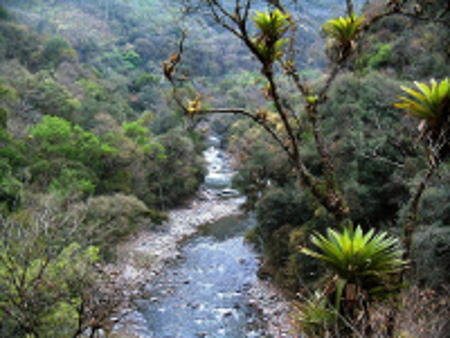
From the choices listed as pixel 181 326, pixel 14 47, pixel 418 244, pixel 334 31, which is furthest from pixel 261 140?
pixel 14 47

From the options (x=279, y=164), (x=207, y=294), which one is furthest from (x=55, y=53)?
(x=207, y=294)

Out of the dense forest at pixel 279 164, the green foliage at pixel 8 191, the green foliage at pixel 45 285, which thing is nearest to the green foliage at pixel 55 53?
the dense forest at pixel 279 164

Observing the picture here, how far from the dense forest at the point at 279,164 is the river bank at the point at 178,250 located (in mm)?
649

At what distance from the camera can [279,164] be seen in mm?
14336

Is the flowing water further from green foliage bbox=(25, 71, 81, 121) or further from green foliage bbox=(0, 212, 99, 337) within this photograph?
green foliage bbox=(25, 71, 81, 121)

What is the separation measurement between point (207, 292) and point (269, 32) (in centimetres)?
1114

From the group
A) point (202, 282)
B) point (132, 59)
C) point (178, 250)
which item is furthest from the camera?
point (132, 59)

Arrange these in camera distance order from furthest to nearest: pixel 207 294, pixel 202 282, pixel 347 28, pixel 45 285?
pixel 202 282
pixel 207 294
pixel 45 285
pixel 347 28

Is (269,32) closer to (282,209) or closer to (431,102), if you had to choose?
(431,102)

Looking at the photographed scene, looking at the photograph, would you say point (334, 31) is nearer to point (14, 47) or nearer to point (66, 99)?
point (66, 99)

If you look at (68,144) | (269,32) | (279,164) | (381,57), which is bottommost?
(68,144)

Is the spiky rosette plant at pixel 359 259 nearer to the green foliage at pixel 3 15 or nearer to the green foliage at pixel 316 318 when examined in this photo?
the green foliage at pixel 316 318

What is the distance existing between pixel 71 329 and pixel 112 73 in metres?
37.1

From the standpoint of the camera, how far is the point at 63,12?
175ft
